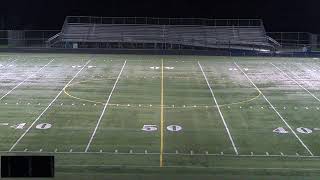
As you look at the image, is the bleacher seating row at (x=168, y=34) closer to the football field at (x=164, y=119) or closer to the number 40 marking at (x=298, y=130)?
the football field at (x=164, y=119)

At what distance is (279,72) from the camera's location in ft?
96.9

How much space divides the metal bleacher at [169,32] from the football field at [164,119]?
10.6 metres

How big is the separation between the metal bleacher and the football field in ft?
34.7

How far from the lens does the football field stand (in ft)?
44.5

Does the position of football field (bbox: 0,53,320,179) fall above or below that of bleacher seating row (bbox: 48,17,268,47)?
below

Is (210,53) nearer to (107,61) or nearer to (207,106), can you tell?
(107,61)

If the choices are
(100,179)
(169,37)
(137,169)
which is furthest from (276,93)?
(169,37)

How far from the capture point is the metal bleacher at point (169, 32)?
41.9m

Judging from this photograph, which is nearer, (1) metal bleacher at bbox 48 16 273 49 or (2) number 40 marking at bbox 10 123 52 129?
(2) number 40 marking at bbox 10 123 52 129

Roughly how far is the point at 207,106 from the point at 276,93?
13.1 feet
